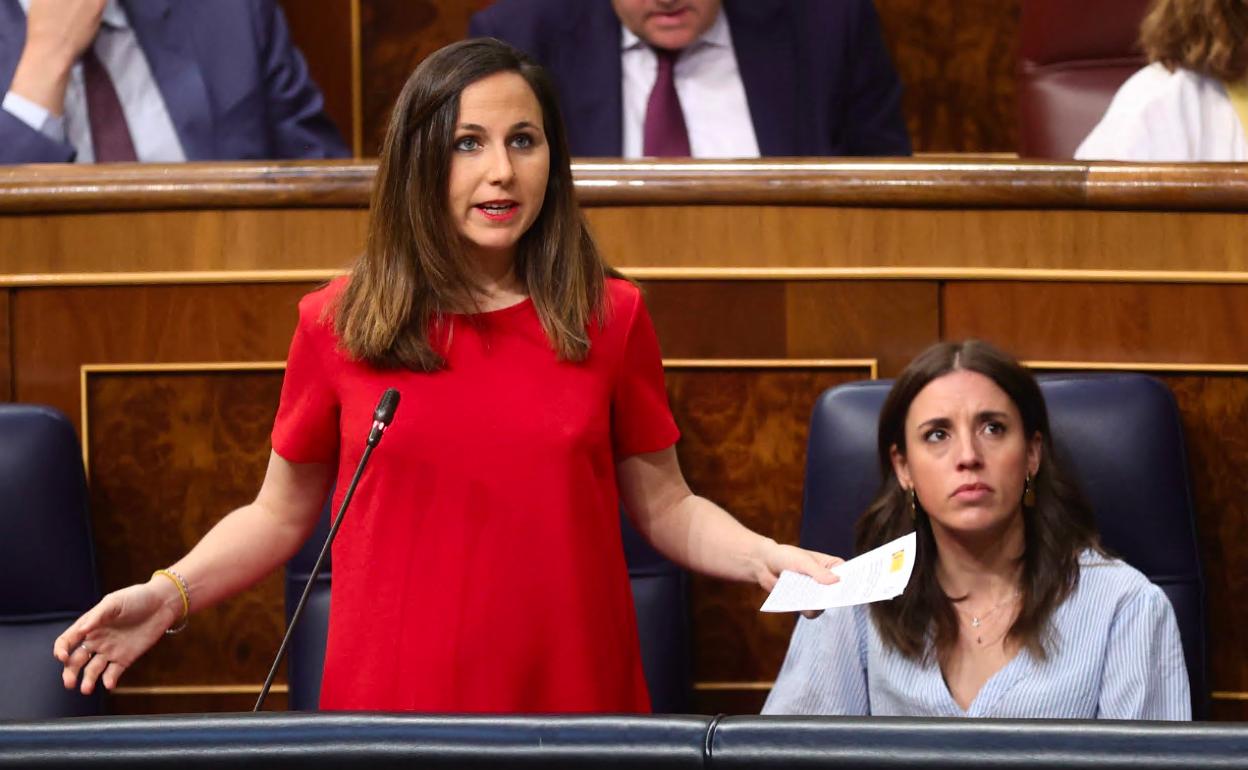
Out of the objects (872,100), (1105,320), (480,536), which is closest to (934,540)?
(1105,320)

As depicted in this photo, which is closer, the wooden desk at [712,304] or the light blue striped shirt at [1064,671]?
the light blue striped shirt at [1064,671]

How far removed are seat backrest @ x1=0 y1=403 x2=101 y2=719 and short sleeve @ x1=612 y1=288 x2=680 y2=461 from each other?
0.57 metres

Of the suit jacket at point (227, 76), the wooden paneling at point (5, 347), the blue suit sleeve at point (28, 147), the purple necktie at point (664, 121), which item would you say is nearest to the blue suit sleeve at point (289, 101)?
the suit jacket at point (227, 76)

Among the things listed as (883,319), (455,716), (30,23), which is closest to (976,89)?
(883,319)

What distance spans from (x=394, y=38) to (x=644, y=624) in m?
1.22

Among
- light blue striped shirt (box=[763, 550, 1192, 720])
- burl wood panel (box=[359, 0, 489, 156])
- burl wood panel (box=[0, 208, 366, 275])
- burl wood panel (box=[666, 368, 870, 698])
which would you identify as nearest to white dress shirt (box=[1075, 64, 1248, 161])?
burl wood panel (box=[666, 368, 870, 698])

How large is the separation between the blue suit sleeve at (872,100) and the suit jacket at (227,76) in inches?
23.0

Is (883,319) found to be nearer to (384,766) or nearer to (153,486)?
(153,486)

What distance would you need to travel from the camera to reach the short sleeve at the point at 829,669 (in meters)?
1.39

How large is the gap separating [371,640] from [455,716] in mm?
404

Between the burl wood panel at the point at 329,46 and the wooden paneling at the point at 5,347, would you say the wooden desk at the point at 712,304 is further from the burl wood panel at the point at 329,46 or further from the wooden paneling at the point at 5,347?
the burl wood panel at the point at 329,46

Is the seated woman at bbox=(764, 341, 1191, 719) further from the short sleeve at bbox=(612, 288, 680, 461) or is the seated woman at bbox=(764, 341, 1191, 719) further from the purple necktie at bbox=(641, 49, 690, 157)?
the purple necktie at bbox=(641, 49, 690, 157)

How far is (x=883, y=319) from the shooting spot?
61.5 inches

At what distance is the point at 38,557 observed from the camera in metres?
1.45
